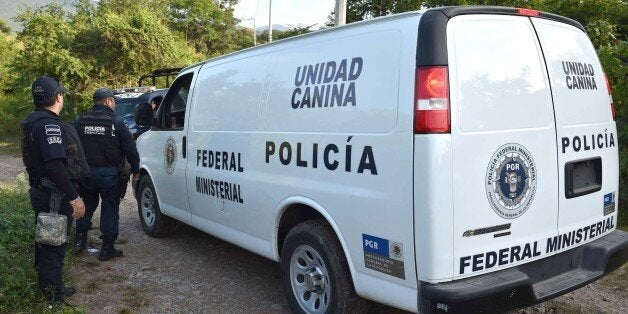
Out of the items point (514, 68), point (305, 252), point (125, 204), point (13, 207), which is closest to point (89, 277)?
point (13, 207)

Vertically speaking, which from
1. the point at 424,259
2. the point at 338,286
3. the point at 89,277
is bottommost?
the point at 89,277

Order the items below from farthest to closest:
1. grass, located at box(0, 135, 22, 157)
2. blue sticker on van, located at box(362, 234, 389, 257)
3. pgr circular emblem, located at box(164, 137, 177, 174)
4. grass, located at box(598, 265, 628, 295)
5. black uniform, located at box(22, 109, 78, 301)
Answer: grass, located at box(0, 135, 22, 157) → pgr circular emblem, located at box(164, 137, 177, 174) → grass, located at box(598, 265, 628, 295) → black uniform, located at box(22, 109, 78, 301) → blue sticker on van, located at box(362, 234, 389, 257)

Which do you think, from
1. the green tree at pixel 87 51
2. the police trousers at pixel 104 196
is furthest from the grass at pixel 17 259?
the green tree at pixel 87 51

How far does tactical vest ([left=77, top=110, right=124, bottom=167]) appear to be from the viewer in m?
5.11

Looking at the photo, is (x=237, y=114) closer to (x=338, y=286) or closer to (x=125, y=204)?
(x=338, y=286)

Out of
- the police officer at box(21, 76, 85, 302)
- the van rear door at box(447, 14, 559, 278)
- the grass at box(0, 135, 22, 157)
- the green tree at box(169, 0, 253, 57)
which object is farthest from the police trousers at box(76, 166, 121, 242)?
the green tree at box(169, 0, 253, 57)

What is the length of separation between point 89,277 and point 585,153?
14.1 ft

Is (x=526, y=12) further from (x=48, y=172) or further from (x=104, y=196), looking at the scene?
(x=104, y=196)

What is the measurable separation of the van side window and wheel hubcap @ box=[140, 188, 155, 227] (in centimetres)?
95

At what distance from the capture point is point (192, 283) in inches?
186

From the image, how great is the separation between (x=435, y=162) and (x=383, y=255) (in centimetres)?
65

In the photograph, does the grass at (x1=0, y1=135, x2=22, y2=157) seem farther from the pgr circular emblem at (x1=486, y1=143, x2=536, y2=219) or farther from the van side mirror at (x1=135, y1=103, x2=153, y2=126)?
the pgr circular emblem at (x1=486, y1=143, x2=536, y2=219)

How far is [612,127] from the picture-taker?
363 centimetres

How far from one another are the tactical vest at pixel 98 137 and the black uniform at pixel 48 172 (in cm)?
105
